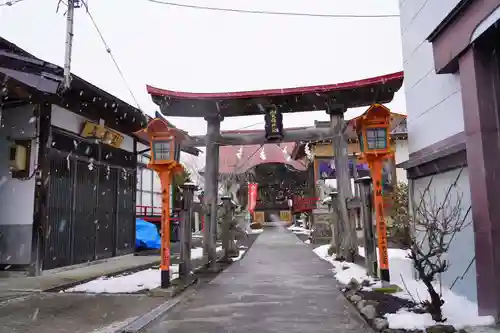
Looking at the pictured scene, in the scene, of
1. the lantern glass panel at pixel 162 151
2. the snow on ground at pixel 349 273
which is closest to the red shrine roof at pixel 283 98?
the lantern glass panel at pixel 162 151

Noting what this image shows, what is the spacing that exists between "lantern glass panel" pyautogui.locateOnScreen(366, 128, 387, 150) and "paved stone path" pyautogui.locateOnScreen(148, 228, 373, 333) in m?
3.14

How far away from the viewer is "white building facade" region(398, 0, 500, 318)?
5.16m

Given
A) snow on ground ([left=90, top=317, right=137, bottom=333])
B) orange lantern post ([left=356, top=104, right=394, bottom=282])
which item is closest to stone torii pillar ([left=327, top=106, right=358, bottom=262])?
orange lantern post ([left=356, top=104, right=394, bottom=282])

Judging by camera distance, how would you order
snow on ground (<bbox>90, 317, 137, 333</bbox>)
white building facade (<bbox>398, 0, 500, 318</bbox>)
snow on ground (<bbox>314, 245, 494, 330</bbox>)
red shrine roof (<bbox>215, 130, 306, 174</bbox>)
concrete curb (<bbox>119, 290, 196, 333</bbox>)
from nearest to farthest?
snow on ground (<bbox>314, 245, 494, 330</bbox>)
white building facade (<bbox>398, 0, 500, 318</bbox>)
snow on ground (<bbox>90, 317, 137, 333</bbox>)
concrete curb (<bbox>119, 290, 196, 333</bbox>)
red shrine roof (<bbox>215, 130, 306, 174</bbox>)

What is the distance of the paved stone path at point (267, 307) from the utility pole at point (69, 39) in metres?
5.95

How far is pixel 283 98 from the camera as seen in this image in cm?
1272

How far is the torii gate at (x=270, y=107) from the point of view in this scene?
40.4 ft

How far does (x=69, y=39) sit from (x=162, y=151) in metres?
4.07

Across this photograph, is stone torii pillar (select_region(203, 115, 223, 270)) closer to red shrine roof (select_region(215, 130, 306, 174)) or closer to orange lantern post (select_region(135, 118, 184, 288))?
orange lantern post (select_region(135, 118, 184, 288))

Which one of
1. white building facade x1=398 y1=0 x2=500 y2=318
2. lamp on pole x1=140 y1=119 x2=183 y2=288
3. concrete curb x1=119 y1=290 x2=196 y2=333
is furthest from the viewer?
lamp on pole x1=140 y1=119 x2=183 y2=288

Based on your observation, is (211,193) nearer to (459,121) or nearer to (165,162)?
(165,162)

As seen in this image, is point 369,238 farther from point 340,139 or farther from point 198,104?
point 198,104

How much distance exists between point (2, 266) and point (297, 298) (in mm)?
7506

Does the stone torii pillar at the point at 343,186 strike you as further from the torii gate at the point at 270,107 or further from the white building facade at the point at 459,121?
the white building facade at the point at 459,121
